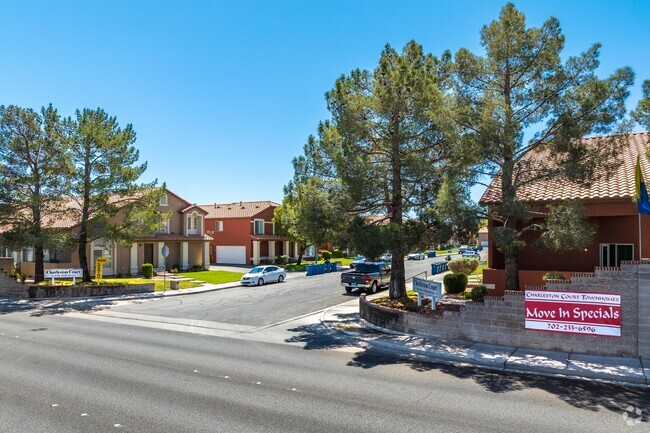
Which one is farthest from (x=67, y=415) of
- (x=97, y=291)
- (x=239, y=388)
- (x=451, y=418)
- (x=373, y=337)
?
(x=97, y=291)

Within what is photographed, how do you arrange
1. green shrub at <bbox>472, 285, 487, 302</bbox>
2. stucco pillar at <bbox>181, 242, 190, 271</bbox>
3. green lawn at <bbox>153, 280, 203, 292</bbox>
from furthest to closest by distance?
stucco pillar at <bbox>181, 242, 190, 271</bbox> < green lawn at <bbox>153, 280, 203, 292</bbox> < green shrub at <bbox>472, 285, 487, 302</bbox>

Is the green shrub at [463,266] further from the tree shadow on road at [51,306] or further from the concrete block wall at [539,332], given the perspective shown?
the tree shadow on road at [51,306]

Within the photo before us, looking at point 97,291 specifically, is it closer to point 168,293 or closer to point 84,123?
point 168,293

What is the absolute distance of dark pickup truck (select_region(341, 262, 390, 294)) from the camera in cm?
2638

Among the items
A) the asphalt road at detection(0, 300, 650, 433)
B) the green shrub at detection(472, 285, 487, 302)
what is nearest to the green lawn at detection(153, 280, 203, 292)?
the asphalt road at detection(0, 300, 650, 433)

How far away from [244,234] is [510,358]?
4238 cm

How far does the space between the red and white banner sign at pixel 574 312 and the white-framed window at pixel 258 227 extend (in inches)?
A: 1648

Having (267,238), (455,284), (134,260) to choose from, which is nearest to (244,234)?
(267,238)

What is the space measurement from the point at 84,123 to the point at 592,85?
81.2ft

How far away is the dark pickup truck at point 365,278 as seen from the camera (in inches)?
1038

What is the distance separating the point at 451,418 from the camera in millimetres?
7598

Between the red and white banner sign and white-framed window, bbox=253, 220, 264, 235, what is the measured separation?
4185 cm

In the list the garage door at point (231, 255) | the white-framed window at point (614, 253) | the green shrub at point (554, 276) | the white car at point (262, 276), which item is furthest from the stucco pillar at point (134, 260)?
the white-framed window at point (614, 253)

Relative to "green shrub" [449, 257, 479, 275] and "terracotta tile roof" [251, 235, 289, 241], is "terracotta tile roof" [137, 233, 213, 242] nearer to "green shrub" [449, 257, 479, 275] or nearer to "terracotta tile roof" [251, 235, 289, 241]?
"terracotta tile roof" [251, 235, 289, 241]
